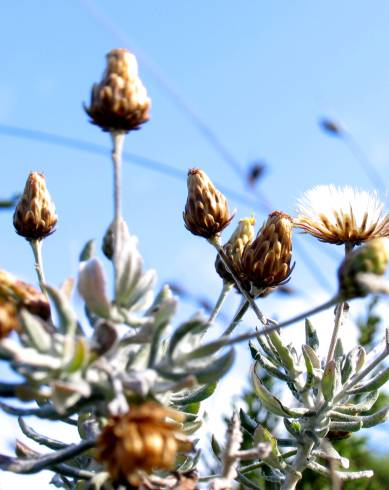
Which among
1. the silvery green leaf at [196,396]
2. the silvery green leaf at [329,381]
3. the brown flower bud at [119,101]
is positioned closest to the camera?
the brown flower bud at [119,101]

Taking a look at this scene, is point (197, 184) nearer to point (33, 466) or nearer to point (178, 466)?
point (178, 466)

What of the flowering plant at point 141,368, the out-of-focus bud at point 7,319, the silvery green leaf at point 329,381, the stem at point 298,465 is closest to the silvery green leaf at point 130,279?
the flowering plant at point 141,368

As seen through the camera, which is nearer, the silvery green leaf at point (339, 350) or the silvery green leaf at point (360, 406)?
the silvery green leaf at point (360, 406)

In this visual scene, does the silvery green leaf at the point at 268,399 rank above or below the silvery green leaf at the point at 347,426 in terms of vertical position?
above

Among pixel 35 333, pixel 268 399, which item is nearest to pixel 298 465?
pixel 268 399

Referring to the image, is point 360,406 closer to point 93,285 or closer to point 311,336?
point 311,336

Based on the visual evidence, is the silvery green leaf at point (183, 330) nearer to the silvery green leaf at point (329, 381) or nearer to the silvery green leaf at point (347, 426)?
the silvery green leaf at point (329, 381)

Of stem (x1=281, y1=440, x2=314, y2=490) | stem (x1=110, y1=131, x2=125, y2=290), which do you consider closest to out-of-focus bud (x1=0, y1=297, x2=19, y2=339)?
Answer: stem (x1=110, y1=131, x2=125, y2=290)

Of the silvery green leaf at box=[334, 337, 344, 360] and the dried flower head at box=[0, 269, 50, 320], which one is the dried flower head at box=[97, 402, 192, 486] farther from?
the silvery green leaf at box=[334, 337, 344, 360]
